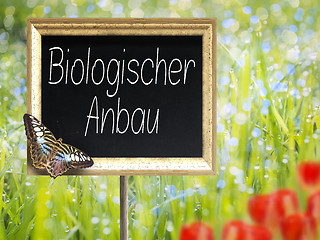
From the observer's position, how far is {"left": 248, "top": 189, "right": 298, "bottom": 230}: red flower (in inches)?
36.6

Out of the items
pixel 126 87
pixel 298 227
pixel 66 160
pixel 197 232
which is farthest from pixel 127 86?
pixel 298 227

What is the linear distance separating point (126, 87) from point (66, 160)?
24cm

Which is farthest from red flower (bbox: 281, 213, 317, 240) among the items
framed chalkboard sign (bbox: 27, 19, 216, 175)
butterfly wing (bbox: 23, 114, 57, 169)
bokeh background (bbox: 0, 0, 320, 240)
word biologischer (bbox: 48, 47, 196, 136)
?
butterfly wing (bbox: 23, 114, 57, 169)

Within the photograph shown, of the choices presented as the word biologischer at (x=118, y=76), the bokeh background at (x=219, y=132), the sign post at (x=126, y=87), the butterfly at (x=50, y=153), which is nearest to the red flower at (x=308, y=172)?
the bokeh background at (x=219, y=132)

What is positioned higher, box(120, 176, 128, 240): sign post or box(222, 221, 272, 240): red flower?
box(120, 176, 128, 240): sign post

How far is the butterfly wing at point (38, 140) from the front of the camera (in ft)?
3.14

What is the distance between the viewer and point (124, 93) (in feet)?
3.35

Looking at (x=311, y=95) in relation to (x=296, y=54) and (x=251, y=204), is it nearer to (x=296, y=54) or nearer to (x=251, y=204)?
(x=296, y=54)

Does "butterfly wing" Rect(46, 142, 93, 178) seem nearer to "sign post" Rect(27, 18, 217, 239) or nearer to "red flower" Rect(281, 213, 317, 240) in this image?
"sign post" Rect(27, 18, 217, 239)

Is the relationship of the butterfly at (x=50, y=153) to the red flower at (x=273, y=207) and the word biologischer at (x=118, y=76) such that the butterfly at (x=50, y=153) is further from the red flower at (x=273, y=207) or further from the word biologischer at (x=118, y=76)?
the red flower at (x=273, y=207)

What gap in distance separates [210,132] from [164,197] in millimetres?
240

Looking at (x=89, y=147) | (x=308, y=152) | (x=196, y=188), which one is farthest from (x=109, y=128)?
(x=308, y=152)

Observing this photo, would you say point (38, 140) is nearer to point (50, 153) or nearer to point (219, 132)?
point (50, 153)

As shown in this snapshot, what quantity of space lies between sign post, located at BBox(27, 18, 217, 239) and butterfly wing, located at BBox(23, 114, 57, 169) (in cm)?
4
